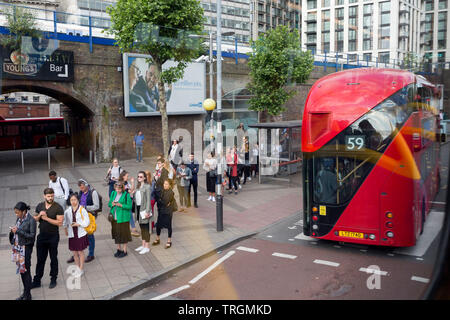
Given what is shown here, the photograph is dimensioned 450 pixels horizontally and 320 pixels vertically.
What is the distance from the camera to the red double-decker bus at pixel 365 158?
335 inches

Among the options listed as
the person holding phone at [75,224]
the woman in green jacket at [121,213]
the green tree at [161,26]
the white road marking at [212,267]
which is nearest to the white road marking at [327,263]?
the white road marking at [212,267]

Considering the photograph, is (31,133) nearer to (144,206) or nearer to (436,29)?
(144,206)

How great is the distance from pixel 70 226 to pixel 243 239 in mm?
4483

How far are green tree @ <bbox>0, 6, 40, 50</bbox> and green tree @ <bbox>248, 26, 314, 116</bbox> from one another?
40.2ft

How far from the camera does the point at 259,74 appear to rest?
2492 cm

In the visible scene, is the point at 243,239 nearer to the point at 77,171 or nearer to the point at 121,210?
the point at 121,210

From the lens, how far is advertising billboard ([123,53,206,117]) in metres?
23.1

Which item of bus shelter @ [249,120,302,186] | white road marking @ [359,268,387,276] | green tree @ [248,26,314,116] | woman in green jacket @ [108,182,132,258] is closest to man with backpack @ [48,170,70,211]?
→ woman in green jacket @ [108,182,132,258]

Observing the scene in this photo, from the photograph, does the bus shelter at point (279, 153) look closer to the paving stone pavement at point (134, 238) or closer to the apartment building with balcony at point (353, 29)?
the paving stone pavement at point (134, 238)

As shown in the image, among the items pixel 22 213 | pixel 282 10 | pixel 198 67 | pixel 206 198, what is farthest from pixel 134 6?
pixel 282 10

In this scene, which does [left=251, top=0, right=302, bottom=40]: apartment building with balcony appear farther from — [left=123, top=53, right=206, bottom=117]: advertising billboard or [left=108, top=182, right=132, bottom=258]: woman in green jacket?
[left=108, top=182, right=132, bottom=258]: woman in green jacket

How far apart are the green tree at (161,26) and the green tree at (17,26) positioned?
13.6 feet

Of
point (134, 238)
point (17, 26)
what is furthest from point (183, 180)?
point (17, 26)

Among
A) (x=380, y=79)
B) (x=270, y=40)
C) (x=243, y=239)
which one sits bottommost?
(x=243, y=239)
